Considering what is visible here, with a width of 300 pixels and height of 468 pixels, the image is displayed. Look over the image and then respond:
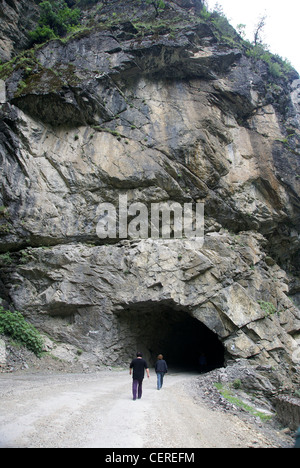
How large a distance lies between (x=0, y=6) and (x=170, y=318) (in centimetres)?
2593

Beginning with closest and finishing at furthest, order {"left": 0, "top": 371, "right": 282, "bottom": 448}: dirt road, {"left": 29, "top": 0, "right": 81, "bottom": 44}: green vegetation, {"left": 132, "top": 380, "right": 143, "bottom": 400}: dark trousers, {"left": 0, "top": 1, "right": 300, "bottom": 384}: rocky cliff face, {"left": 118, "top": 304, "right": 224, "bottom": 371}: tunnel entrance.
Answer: {"left": 0, "top": 371, "right": 282, "bottom": 448}: dirt road → {"left": 132, "top": 380, "right": 143, "bottom": 400}: dark trousers → {"left": 0, "top": 1, "right": 300, "bottom": 384}: rocky cliff face → {"left": 118, "top": 304, "right": 224, "bottom": 371}: tunnel entrance → {"left": 29, "top": 0, "right": 81, "bottom": 44}: green vegetation

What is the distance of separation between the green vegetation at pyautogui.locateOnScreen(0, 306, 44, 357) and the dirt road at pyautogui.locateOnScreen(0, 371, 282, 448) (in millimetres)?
4286

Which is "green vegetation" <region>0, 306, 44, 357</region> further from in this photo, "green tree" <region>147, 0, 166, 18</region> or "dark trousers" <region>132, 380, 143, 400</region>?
"green tree" <region>147, 0, 166, 18</region>

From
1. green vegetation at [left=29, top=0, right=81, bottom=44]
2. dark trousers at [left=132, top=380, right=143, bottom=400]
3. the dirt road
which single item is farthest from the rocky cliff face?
dark trousers at [left=132, top=380, right=143, bottom=400]

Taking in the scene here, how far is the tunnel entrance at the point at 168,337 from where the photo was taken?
53.6 feet

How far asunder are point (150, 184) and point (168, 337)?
446 inches

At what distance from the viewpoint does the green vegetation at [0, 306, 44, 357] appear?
1302 cm

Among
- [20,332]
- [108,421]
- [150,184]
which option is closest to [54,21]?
[150,184]

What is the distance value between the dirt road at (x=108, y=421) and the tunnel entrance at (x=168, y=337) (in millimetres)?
7444

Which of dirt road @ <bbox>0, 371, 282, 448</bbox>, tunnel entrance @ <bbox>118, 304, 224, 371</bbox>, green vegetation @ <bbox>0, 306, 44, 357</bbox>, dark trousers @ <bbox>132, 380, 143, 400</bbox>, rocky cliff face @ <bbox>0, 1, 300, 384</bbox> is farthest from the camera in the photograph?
tunnel entrance @ <bbox>118, 304, 224, 371</bbox>

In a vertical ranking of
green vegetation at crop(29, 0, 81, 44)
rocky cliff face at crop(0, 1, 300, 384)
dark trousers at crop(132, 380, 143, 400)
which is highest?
green vegetation at crop(29, 0, 81, 44)

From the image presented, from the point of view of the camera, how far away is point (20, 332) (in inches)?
518

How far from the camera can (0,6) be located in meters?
20.9

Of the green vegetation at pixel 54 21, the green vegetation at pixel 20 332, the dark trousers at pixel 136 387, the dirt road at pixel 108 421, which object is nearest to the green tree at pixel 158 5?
the green vegetation at pixel 54 21
